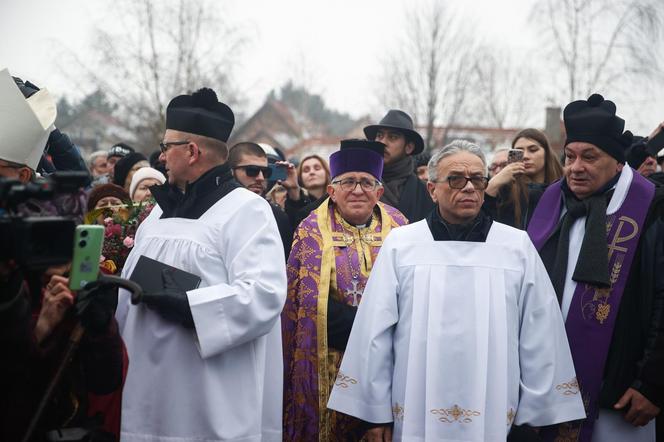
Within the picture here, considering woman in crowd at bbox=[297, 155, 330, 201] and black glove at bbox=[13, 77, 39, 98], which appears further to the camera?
woman in crowd at bbox=[297, 155, 330, 201]

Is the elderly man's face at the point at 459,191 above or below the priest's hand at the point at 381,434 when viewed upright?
above

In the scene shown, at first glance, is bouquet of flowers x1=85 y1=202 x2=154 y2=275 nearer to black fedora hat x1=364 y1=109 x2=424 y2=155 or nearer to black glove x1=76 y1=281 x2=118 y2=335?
black glove x1=76 y1=281 x2=118 y2=335

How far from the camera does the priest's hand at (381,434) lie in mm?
4070

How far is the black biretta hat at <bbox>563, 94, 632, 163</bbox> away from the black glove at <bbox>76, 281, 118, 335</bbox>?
3.01 metres

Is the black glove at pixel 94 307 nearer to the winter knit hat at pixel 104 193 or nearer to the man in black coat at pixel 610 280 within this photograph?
the man in black coat at pixel 610 280

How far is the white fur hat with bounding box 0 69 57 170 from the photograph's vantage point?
3746 mm

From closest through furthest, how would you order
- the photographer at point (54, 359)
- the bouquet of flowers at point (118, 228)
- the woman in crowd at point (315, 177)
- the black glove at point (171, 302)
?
the photographer at point (54, 359), the black glove at point (171, 302), the bouquet of flowers at point (118, 228), the woman in crowd at point (315, 177)

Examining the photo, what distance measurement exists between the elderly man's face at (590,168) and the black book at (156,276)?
2436 mm

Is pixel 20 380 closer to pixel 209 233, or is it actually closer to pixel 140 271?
pixel 140 271

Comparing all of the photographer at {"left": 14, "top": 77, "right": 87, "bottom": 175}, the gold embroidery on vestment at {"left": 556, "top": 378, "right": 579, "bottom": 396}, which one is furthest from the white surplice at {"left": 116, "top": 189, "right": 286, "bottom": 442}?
the gold embroidery on vestment at {"left": 556, "top": 378, "right": 579, "bottom": 396}

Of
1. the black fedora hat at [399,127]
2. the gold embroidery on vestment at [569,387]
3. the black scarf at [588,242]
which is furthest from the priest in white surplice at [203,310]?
the black fedora hat at [399,127]

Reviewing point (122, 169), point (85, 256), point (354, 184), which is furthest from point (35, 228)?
point (122, 169)

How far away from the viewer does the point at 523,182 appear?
6.07 metres

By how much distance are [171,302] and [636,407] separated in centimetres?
262
